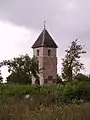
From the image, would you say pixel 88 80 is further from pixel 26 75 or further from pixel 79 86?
pixel 26 75

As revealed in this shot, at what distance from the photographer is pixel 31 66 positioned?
86.9 meters

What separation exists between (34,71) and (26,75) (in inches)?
134

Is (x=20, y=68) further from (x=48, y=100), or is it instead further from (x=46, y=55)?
(x=48, y=100)

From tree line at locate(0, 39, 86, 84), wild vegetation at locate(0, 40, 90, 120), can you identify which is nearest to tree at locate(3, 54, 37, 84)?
tree line at locate(0, 39, 86, 84)

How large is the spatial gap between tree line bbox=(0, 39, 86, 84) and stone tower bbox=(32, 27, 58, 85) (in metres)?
3.43

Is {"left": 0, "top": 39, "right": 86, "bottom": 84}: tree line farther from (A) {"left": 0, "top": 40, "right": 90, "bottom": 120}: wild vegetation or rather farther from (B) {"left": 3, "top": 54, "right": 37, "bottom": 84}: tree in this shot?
(A) {"left": 0, "top": 40, "right": 90, "bottom": 120}: wild vegetation

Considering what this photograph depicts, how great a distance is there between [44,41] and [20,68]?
15.2m

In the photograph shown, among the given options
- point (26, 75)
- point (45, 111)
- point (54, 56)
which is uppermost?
point (54, 56)

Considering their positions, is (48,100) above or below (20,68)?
below

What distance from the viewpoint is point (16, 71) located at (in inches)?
3287

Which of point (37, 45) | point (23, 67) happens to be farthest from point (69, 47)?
point (37, 45)

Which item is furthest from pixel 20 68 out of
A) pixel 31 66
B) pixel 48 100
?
pixel 48 100

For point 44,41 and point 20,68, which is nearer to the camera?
point 20,68

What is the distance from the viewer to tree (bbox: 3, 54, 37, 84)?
82000 millimetres
